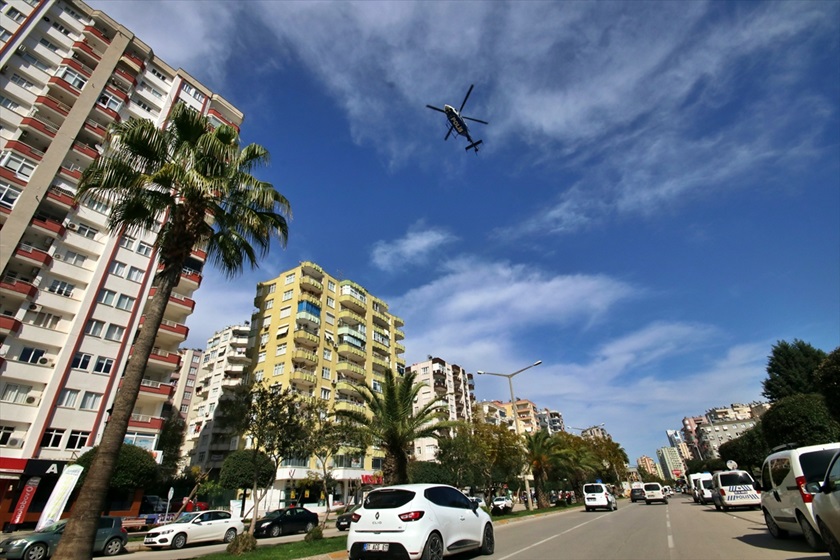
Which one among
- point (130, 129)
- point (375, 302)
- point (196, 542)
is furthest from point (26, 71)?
point (375, 302)

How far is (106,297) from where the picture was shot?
35875 millimetres

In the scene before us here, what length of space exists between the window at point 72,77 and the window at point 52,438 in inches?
1197

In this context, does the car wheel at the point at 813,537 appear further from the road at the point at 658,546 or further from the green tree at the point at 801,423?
the green tree at the point at 801,423

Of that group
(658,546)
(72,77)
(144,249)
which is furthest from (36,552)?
(72,77)

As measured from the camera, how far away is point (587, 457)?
176 feet

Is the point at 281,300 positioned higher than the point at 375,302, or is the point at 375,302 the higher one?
the point at 375,302

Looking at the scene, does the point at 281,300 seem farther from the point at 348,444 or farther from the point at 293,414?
the point at 293,414

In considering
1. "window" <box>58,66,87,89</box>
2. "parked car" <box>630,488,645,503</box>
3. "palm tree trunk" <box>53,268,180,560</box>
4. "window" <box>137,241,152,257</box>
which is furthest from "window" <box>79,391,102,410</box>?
"parked car" <box>630,488,645,503</box>

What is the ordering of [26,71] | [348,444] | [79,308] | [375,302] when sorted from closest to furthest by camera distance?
[348,444]
[79,308]
[26,71]
[375,302]

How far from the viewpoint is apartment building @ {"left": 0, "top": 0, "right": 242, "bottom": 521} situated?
3027cm

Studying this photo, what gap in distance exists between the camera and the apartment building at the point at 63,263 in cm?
3027

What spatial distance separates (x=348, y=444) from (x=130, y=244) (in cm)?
2760

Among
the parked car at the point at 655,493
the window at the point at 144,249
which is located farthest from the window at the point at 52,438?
the parked car at the point at 655,493

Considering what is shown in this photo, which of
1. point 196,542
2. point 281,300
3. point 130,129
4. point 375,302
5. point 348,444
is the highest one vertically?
point 375,302
